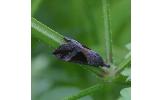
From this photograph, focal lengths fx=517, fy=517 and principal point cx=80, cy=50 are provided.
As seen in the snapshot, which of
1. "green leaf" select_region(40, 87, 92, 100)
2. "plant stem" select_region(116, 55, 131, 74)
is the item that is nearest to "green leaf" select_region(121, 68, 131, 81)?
"plant stem" select_region(116, 55, 131, 74)

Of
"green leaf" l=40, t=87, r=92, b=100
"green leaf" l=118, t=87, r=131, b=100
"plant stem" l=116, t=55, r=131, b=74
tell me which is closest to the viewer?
"green leaf" l=118, t=87, r=131, b=100

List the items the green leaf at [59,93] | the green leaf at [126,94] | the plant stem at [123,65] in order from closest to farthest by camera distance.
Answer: the green leaf at [126,94] → the plant stem at [123,65] → the green leaf at [59,93]

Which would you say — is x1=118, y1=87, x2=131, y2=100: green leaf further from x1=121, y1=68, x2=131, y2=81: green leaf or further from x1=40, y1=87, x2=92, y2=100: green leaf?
x1=40, y1=87, x2=92, y2=100: green leaf

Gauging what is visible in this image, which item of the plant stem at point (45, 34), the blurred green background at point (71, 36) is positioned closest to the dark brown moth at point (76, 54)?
the plant stem at point (45, 34)

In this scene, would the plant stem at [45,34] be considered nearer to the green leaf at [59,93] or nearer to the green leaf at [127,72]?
the green leaf at [127,72]

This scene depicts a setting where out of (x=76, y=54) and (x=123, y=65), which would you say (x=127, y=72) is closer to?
(x=123, y=65)

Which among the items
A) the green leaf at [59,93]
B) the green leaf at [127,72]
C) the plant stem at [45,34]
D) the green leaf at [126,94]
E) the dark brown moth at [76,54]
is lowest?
the green leaf at [59,93]

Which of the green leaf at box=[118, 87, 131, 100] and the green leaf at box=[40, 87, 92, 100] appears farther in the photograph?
the green leaf at box=[40, 87, 92, 100]
